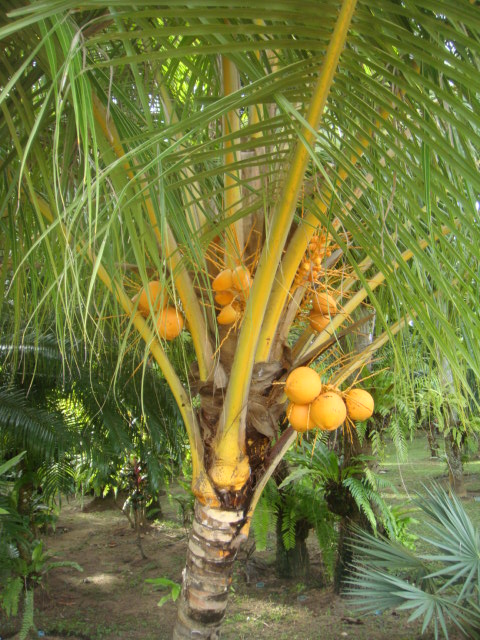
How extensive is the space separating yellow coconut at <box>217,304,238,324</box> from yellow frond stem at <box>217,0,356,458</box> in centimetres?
16

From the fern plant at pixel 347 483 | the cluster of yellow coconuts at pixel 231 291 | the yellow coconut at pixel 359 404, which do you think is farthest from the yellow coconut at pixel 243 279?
the fern plant at pixel 347 483

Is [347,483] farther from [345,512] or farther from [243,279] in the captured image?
[243,279]

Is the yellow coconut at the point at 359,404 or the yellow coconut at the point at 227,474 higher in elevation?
the yellow coconut at the point at 359,404

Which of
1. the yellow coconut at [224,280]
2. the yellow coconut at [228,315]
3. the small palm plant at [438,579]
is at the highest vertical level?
the yellow coconut at [224,280]

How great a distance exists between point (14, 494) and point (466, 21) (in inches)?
201

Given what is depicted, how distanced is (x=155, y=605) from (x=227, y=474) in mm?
3880

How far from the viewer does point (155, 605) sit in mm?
5102

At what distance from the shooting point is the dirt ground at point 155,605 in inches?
174

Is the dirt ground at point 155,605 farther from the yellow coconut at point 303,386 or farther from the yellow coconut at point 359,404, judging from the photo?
the yellow coconut at point 303,386

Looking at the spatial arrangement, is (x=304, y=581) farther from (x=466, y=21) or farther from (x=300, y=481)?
(x=466, y=21)

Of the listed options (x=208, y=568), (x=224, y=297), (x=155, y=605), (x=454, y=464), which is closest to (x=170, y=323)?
(x=224, y=297)

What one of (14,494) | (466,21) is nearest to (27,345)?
(14,494)

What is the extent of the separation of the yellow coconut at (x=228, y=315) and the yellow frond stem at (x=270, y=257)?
0.16 m

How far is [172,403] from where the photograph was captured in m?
4.65
